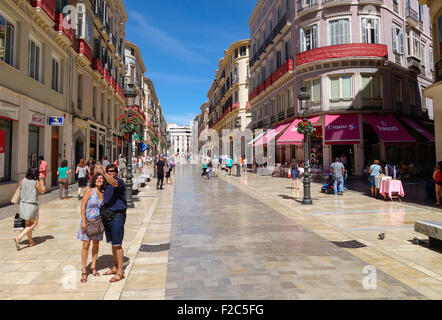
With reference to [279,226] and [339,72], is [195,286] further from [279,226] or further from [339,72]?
[339,72]

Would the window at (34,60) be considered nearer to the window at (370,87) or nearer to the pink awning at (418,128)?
the window at (370,87)

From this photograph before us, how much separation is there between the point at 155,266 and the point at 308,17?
23.7 meters

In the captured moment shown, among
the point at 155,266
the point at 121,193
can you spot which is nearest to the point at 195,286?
the point at 155,266

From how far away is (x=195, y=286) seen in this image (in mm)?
4156

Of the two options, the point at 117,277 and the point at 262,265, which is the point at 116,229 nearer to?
the point at 117,277

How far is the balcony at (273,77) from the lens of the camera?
80.8ft

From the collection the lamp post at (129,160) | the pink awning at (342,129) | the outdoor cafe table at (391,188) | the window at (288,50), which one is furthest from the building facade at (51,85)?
the pink awning at (342,129)

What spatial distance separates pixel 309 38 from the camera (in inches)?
918

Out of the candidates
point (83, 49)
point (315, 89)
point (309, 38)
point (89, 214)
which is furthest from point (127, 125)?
point (309, 38)

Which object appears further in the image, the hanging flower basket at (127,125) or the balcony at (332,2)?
the balcony at (332,2)

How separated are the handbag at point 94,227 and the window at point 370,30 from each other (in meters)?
23.3

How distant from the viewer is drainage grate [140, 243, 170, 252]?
5.89 m

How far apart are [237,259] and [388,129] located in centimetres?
1962

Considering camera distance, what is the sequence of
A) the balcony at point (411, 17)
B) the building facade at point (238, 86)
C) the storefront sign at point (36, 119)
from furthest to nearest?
the building facade at point (238, 86) < the balcony at point (411, 17) < the storefront sign at point (36, 119)
